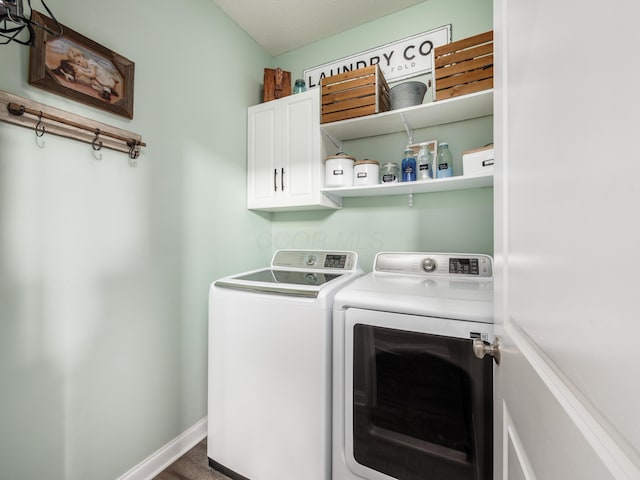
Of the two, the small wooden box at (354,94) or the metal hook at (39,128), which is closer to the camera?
the metal hook at (39,128)

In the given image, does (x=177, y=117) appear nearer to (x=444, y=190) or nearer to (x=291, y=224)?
(x=291, y=224)

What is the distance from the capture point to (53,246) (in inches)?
44.0

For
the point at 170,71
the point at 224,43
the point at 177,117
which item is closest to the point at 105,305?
the point at 177,117

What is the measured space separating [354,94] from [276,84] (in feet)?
2.42

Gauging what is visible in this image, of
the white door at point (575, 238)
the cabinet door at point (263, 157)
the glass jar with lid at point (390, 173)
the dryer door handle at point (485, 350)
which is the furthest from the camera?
the cabinet door at point (263, 157)

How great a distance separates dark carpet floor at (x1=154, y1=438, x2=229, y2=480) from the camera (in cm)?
147

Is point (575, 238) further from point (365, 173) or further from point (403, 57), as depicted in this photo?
point (403, 57)

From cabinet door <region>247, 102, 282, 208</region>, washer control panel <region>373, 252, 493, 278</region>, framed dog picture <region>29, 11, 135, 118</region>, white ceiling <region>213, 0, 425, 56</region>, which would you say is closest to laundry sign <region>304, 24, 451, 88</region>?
white ceiling <region>213, 0, 425, 56</region>

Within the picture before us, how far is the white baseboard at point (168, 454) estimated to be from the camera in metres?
1.39

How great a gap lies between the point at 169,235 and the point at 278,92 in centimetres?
139

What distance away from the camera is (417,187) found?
174 cm

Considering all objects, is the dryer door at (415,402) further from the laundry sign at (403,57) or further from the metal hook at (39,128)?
the laundry sign at (403,57)

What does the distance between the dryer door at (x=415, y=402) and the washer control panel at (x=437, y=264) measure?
660mm

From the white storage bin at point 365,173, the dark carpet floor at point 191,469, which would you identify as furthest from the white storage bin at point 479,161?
the dark carpet floor at point 191,469
